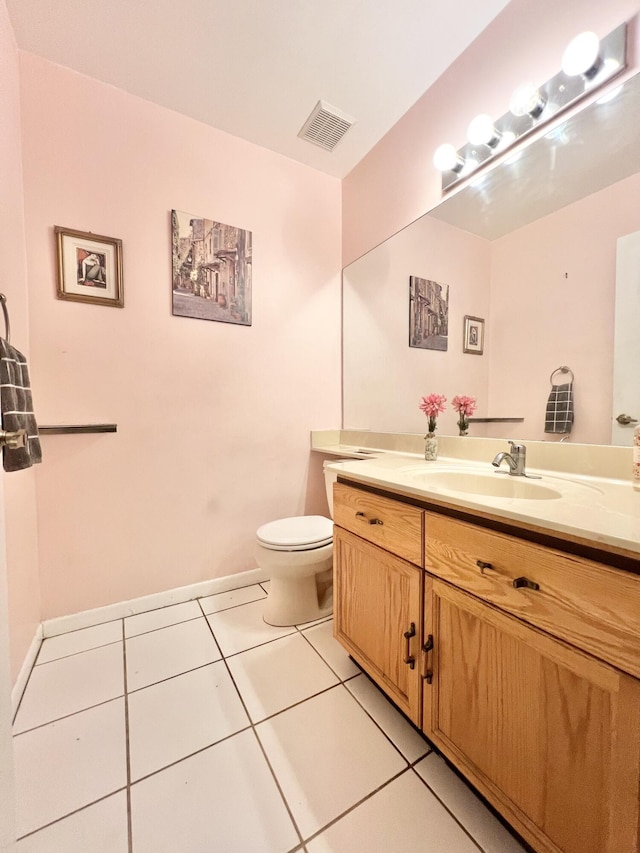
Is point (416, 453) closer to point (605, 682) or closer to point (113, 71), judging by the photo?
point (605, 682)

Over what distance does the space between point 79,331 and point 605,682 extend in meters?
1.96

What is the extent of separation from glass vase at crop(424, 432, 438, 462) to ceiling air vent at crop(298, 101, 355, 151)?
162 centimetres

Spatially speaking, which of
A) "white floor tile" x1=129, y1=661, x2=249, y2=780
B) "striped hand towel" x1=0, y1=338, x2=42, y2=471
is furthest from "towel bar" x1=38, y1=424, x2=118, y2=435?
"white floor tile" x1=129, y1=661, x2=249, y2=780

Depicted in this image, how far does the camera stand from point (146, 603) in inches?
64.0

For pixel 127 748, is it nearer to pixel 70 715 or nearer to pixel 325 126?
pixel 70 715

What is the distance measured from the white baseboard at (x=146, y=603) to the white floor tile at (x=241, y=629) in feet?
0.62

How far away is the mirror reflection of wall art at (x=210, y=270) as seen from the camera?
64.6 inches

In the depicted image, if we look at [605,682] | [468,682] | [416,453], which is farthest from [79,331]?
[605,682]

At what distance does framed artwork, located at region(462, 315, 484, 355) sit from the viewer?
139cm

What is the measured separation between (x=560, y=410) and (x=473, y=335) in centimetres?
47

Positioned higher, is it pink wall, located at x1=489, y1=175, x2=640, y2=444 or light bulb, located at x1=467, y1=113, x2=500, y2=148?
light bulb, located at x1=467, y1=113, x2=500, y2=148

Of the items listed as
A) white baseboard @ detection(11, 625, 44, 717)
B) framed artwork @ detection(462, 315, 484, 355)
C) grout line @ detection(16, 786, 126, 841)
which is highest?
framed artwork @ detection(462, 315, 484, 355)

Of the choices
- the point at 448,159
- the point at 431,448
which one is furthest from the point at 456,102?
the point at 431,448

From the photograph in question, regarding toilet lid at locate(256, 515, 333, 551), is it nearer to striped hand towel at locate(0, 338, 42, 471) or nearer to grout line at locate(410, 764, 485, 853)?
grout line at locate(410, 764, 485, 853)
